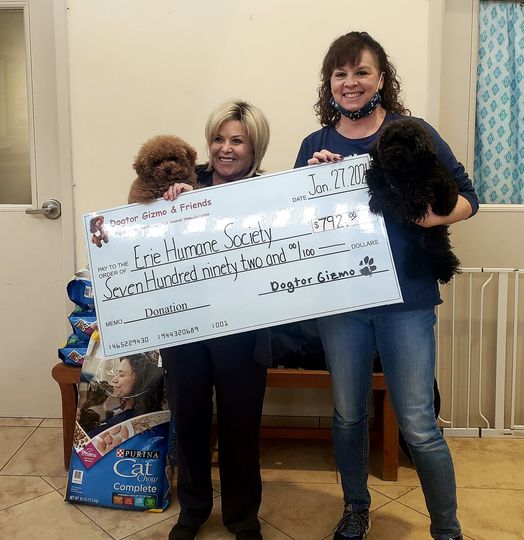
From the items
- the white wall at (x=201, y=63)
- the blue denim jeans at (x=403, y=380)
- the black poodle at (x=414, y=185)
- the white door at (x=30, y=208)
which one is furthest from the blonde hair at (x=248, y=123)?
the white door at (x=30, y=208)

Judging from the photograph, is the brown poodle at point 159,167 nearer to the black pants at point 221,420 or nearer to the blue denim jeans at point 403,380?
the black pants at point 221,420

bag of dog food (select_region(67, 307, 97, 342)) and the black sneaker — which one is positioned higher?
bag of dog food (select_region(67, 307, 97, 342))

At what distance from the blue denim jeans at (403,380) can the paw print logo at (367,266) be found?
0.10 meters

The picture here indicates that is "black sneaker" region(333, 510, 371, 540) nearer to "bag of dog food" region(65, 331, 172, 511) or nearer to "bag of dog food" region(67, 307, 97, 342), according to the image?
"bag of dog food" region(65, 331, 172, 511)

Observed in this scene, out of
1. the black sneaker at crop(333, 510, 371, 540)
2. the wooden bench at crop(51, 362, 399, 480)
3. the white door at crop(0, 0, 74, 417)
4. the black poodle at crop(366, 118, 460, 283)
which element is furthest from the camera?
the white door at crop(0, 0, 74, 417)

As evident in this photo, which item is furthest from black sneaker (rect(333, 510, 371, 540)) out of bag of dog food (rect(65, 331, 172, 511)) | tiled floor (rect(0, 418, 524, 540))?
bag of dog food (rect(65, 331, 172, 511))

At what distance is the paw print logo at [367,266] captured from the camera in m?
1.38

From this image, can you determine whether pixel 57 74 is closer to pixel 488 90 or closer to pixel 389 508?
pixel 488 90

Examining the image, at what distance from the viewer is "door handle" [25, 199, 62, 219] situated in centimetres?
240

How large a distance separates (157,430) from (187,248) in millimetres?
693

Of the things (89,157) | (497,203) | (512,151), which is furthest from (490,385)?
(89,157)

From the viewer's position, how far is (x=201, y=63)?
2229 millimetres

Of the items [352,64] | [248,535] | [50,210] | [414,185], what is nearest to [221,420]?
[248,535]

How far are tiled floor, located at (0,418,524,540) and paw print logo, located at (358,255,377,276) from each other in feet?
2.70
